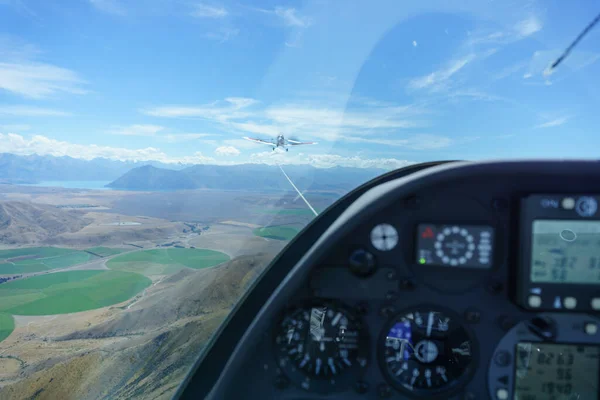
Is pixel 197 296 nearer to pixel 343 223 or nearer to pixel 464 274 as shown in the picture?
pixel 343 223

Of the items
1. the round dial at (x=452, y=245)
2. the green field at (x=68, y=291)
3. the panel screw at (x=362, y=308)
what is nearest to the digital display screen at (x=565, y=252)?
the round dial at (x=452, y=245)

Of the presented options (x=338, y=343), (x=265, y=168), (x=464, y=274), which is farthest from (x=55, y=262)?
(x=464, y=274)

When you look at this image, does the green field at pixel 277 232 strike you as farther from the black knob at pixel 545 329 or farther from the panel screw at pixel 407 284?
the black knob at pixel 545 329

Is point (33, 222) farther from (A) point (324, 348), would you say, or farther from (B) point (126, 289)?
(A) point (324, 348)

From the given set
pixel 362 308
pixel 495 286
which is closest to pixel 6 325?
pixel 362 308

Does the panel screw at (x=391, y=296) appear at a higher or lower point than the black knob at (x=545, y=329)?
higher
